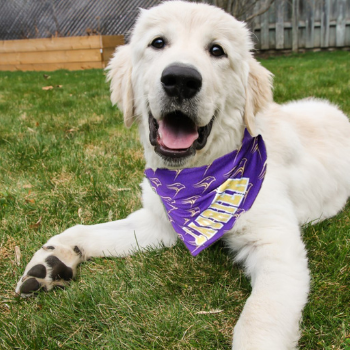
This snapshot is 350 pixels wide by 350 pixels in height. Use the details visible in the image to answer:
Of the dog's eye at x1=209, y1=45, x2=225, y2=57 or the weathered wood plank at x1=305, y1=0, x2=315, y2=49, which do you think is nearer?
the dog's eye at x1=209, y1=45, x2=225, y2=57

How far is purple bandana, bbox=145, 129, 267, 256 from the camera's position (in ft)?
7.16

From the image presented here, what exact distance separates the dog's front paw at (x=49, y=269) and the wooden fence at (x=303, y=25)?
11.4 metres

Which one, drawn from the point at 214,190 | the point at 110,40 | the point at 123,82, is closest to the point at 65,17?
the point at 110,40

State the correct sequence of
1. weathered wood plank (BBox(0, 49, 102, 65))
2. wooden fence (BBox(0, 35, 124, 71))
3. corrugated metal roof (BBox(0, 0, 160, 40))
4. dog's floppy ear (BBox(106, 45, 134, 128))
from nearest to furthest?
dog's floppy ear (BBox(106, 45, 134, 128)), wooden fence (BBox(0, 35, 124, 71)), weathered wood plank (BBox(0, 49, 102, 65)), corrugated metal roof (BBox(0, 0, 160, 40))

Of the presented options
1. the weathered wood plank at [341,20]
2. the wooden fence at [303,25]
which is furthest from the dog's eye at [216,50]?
the weathered wood plank at [341,20]

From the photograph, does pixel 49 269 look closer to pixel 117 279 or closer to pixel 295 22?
pixel 117 279

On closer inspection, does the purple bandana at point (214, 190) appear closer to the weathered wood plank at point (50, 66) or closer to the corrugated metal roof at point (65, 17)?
the weathered wood plank at point (50, 66)

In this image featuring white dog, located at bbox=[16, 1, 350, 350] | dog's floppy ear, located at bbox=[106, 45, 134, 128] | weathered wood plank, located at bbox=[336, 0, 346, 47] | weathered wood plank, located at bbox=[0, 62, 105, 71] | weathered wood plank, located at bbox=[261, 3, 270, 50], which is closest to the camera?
white dog, located at bbox=[16, 1, 350, 350]

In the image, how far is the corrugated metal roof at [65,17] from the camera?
545 inches

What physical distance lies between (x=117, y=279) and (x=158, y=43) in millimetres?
1357

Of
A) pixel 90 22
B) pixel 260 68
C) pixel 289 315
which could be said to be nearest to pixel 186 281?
pixel 289 315

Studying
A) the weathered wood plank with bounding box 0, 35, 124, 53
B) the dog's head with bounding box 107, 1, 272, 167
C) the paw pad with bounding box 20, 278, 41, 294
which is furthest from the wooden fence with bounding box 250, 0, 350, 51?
the paw pad with bounding box 20, 278, 41, 294

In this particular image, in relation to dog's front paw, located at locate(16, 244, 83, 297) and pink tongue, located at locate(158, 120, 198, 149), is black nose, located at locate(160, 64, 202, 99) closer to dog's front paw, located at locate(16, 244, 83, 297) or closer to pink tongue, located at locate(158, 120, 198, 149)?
pink tongue, located at locate(158, 120, 198, 149)

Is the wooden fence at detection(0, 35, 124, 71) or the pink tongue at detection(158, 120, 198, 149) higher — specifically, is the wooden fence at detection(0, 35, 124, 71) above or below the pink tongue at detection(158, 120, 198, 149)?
below
